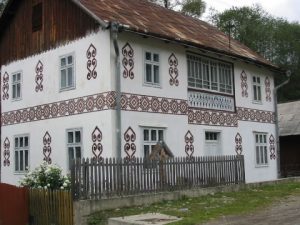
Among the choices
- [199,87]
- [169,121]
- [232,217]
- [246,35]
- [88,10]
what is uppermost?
[246,35]

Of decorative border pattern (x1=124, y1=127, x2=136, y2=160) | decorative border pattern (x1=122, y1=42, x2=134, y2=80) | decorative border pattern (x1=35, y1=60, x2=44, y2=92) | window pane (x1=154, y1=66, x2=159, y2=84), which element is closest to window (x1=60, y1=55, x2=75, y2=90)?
decorative border pattern (x1=35, y1=60, x2=44, y2=92)

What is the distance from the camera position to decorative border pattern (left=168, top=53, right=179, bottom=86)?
784 inches

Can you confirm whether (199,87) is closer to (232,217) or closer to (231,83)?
(231,83)

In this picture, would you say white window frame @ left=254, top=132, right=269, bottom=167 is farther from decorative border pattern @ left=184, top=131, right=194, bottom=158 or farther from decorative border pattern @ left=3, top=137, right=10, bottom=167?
decorative border pattern @ left=3, top=137, right=10, bottom=167

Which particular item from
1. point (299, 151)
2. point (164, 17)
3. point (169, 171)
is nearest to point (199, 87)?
point (164, 17)

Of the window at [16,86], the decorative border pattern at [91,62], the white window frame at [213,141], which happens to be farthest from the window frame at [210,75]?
the window at [16,86]

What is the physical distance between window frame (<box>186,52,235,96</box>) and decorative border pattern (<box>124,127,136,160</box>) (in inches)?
155

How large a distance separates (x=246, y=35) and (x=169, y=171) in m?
37.0

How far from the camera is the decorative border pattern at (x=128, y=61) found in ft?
59.1

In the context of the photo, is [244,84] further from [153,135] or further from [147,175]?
[147,175]

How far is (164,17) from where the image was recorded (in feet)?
76.3

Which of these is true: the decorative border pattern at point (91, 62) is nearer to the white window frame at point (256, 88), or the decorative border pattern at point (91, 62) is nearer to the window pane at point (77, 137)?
the window pane at point (77, 137)

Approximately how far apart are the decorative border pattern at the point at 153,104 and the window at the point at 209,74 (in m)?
1.23

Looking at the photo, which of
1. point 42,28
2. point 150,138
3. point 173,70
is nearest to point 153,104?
point 150,138
